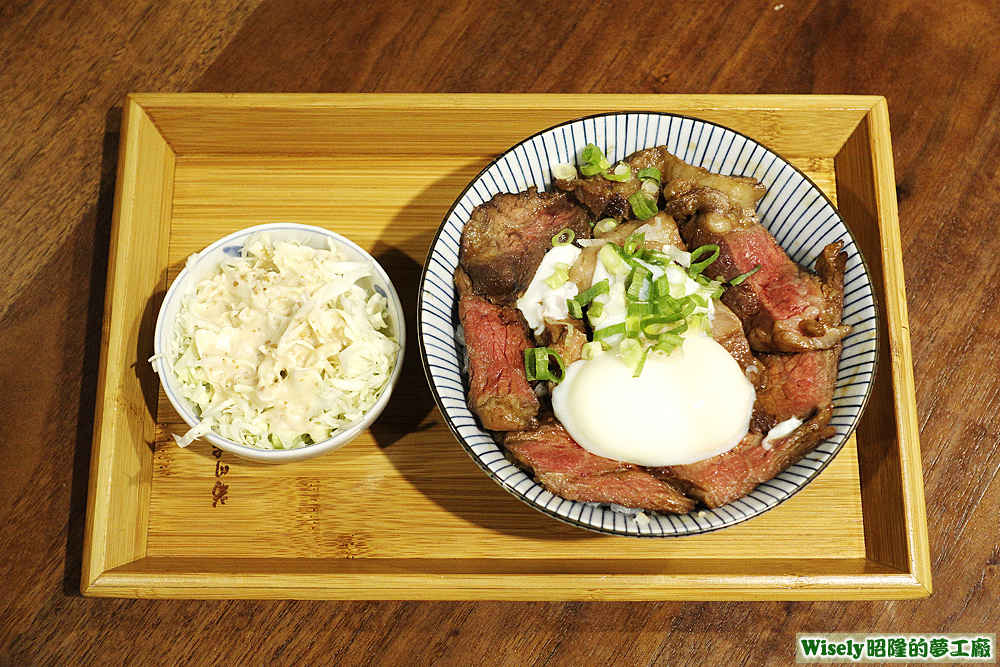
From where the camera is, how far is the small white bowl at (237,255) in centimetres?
220

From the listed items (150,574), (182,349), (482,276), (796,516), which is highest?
(182,349)

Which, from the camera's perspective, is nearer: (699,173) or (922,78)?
(699,173)

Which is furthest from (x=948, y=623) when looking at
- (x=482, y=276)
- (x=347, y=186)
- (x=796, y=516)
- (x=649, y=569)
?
(x=347, y=186)

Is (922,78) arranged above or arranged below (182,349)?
below

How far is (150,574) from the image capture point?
2.24 m

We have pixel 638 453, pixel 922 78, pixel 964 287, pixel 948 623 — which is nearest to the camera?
pixel 638 453

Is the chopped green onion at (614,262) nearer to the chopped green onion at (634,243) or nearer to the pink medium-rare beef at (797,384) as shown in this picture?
the chopped green onion at (634,243)

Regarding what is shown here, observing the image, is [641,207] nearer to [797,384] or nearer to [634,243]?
[634,243]

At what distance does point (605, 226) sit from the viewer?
2.37 metres

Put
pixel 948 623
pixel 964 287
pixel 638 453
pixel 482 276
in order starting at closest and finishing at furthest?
pixel 638 453
pixel 482 276
pixel 948 623
pixel 964 287

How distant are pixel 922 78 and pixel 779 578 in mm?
2149

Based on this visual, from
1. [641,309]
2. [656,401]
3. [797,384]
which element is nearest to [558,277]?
[641,309]

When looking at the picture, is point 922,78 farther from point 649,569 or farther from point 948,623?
point 649,569

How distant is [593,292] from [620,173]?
18.9 inches
